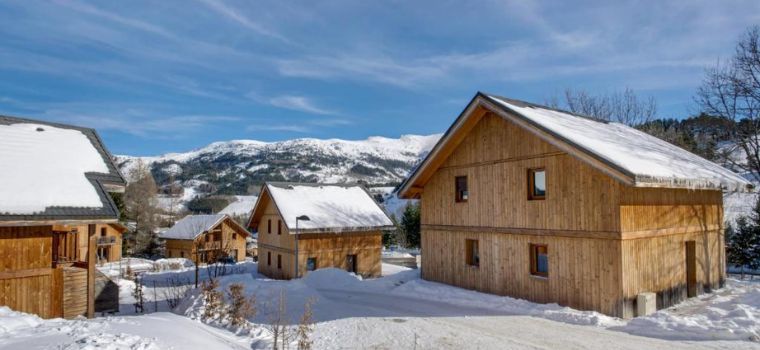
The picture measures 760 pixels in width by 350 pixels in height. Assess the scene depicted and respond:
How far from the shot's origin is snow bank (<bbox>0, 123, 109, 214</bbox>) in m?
11.4

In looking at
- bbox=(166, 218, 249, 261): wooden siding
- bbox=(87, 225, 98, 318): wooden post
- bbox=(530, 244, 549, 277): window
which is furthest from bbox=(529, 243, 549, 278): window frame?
bbox=(166, 218, 249, 261): wooden siding

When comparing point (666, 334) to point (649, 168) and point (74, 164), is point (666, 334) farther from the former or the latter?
point (74, 164)

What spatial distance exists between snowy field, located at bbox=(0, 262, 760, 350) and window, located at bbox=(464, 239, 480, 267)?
1.33m

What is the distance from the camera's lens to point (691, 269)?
1645 cm

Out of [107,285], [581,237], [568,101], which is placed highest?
[568,101]

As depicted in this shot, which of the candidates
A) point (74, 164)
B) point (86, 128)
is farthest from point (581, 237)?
point (86, 128)

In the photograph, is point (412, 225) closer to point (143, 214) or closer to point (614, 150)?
point (143, 214)

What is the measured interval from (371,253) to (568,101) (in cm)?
2117

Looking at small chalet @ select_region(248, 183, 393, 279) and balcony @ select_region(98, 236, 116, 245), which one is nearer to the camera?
small chalet @ select_region(248, 183, 393, 279)

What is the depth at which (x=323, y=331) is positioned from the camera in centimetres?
1196

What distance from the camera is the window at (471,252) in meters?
18.3

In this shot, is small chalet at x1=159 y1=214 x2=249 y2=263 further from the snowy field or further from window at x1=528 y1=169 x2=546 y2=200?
window at x1=528 y1=169 x2=546 y2=200

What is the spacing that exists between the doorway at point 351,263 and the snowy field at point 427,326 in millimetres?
10757

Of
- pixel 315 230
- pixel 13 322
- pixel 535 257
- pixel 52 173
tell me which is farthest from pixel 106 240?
pixel 535 257
